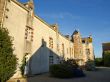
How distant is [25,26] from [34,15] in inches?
115

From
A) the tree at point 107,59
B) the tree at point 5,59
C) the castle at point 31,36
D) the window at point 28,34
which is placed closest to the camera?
the tree at point 5,59

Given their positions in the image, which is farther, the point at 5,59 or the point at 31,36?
the point at 31,36

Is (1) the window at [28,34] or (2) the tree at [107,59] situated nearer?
(1) the window at [28,34]

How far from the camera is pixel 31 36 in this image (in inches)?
801

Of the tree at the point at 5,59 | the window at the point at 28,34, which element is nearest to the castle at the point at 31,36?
the window at the point at 28,34

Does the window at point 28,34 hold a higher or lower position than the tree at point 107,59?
higher

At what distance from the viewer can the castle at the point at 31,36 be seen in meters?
16.6

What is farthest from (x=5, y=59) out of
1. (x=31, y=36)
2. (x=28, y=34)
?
(x=31, y=36)

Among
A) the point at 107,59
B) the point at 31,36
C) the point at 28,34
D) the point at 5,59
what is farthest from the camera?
the point at 107,59

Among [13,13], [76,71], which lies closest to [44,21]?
[13,13]

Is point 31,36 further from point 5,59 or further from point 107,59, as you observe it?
point 107,59

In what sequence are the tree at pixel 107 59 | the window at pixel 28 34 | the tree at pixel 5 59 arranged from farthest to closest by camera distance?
the tree at pixel 107 59 → the window at pixel 28 34 → the tree at pixel 5 59

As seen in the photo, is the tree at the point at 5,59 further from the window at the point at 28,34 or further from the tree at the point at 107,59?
the tree at the point at 107,59

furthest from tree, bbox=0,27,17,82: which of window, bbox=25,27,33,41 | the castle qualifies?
window, bbox=25,27,33,41
